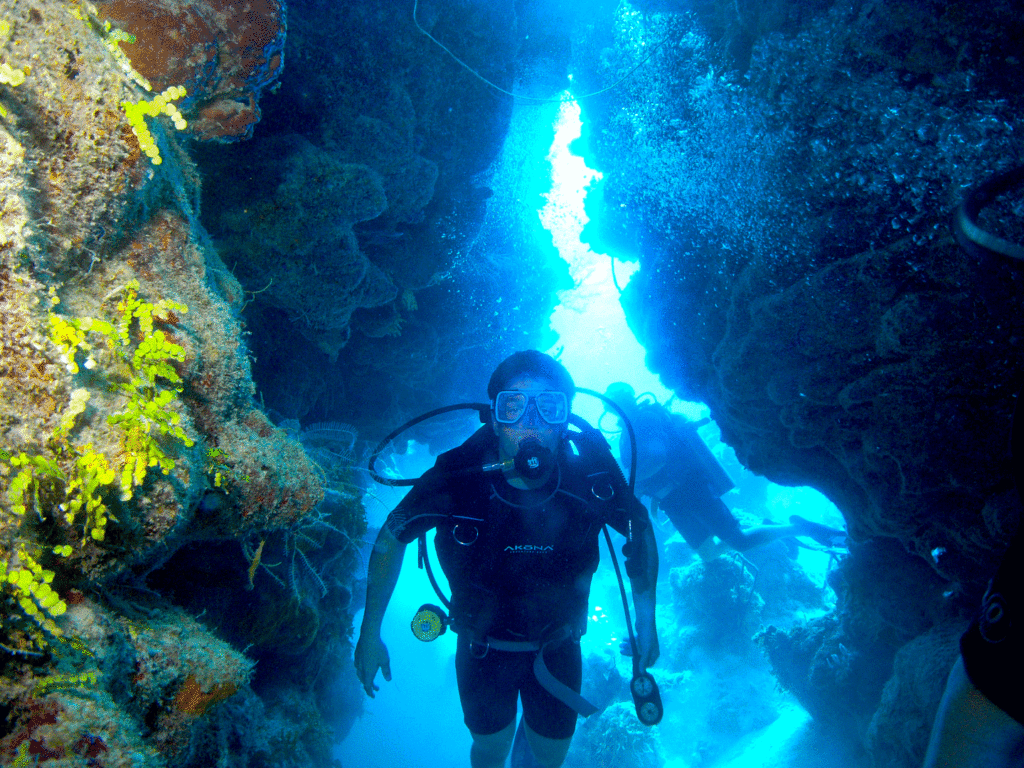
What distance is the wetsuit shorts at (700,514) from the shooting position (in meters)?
8.55

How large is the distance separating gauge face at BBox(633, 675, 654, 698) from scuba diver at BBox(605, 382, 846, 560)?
18.9 ft

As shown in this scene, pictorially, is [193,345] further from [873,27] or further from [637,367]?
[637,367]

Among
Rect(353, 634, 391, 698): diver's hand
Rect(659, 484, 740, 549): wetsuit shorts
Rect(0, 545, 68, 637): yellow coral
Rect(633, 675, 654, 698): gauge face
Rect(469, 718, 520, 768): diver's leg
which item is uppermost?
Rect(0, 545, 68, 637): yellow coral

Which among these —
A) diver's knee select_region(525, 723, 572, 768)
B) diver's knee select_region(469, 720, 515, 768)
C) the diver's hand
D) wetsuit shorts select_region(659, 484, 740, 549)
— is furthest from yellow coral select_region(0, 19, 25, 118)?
wetsuit shorts select_region(659, 484, 740, 549)

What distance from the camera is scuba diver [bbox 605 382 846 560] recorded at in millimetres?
8500

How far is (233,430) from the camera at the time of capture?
2.13 m

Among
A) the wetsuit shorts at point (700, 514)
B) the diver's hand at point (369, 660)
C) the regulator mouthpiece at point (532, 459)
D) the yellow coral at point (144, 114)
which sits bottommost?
the wetsuit shorts at point (700, 514)

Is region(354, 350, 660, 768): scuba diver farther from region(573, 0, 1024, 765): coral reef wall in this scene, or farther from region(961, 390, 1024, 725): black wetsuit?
region(573, 0, 1024, 765): coral reef wall

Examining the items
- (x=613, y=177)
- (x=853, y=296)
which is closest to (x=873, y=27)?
(x=853, y=296)

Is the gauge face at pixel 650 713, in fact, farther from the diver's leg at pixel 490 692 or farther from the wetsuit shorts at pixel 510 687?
the diver's leg at pixel 490 692

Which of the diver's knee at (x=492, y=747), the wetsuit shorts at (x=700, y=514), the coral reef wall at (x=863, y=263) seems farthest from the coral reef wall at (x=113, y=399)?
the wetsuit shorts at (x=700, y=514)

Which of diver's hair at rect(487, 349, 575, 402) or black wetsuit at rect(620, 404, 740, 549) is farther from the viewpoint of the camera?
black wetsuit at rect(620, 404, 740, 549)

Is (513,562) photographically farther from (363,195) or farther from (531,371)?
(363,195)

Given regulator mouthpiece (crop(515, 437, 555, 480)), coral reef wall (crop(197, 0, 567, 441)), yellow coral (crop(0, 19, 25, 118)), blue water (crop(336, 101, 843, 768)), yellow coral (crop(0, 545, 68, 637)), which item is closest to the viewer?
yellow coral (crop(0, 545, 68, 637))
